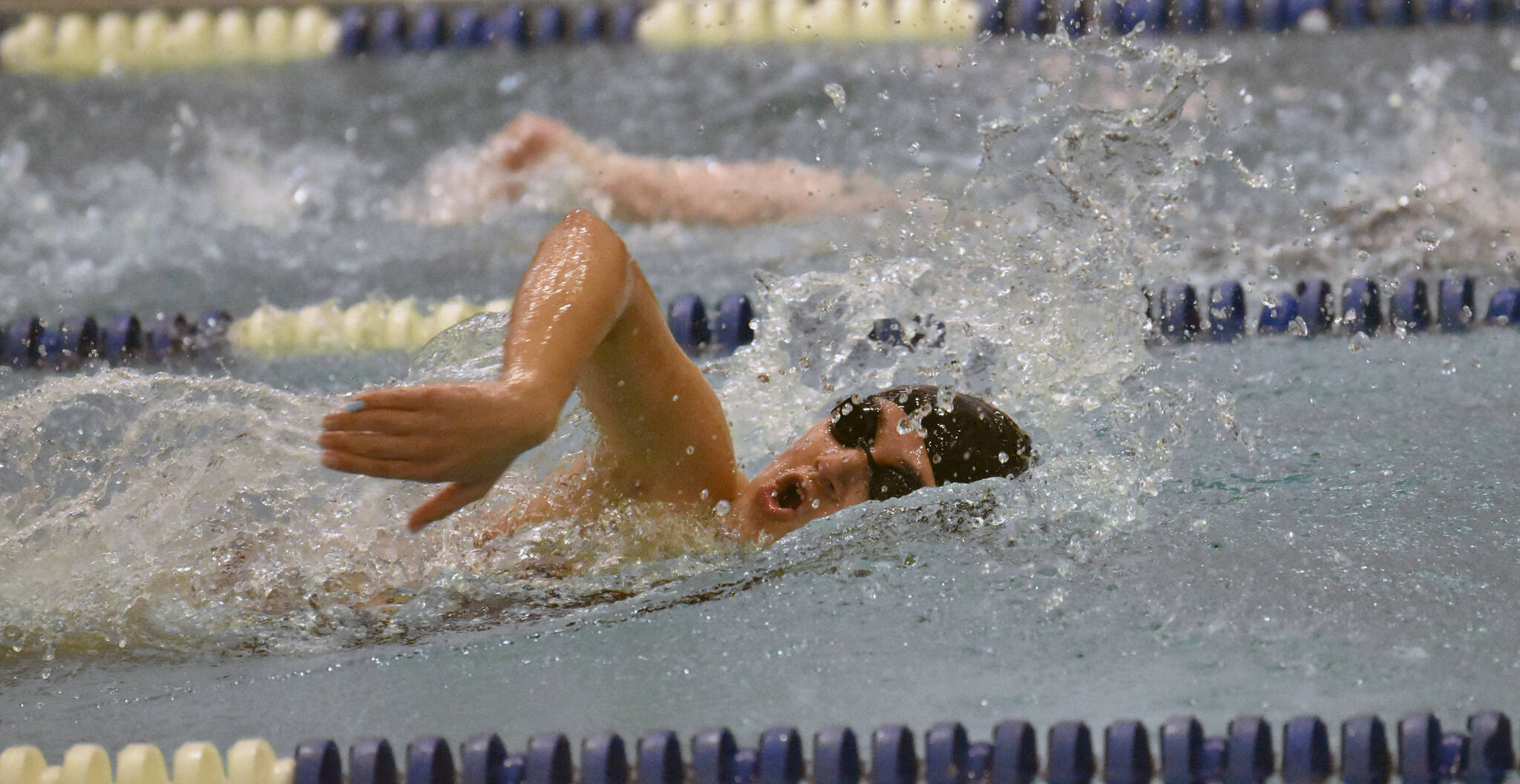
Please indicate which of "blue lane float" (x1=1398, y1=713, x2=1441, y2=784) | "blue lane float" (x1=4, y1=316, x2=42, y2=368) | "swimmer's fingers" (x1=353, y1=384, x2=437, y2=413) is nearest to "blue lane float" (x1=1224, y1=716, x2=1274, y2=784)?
"blue lane float" (x1=1398, y1=713, x2=1441, y2=784)

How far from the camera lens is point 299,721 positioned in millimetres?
1689

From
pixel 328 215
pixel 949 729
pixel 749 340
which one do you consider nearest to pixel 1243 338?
pixel 749 340

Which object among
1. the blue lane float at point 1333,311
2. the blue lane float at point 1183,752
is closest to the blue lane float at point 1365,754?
the blue lane float at point 1183,752

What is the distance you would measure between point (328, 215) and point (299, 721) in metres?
2.32

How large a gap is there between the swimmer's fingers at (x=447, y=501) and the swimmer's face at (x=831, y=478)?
61 cm

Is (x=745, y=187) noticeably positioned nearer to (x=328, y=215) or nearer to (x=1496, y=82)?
(x=328, y=215)

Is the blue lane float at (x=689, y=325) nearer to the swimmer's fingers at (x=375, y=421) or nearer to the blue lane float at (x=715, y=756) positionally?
the blue lane float at (x=715, y=756)

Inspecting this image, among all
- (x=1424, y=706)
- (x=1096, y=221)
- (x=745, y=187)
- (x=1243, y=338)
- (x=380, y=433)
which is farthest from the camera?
(x=745, y=187)

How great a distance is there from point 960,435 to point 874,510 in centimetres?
14

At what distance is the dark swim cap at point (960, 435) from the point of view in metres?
1.93

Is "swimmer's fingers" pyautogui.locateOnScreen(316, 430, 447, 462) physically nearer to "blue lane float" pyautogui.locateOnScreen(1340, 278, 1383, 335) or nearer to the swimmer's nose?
the swimmer's nose

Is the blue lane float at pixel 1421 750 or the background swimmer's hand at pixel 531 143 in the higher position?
the background swimmer's hand at pixel 531 143

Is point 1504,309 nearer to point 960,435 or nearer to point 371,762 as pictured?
point 960,435

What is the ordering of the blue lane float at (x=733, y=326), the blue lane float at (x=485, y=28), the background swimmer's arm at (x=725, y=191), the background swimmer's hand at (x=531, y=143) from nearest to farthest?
the blue lane float at (x=733, y=326) → the background swimmer's arm at (x=725, y=191) → the background swimmer's hand at (x=531, y=143) → the blue lane float at (x=485, y=28)
